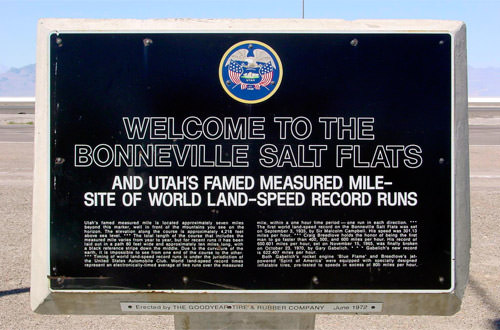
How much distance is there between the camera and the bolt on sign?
8.28 feet

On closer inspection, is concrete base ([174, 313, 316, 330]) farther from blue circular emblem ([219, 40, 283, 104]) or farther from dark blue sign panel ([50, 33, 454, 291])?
blue circular emblem ([219, 40, 283, 104])

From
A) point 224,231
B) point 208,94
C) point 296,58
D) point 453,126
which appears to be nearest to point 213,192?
point 224,231

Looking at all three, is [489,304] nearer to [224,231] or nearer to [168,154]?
[224,231]

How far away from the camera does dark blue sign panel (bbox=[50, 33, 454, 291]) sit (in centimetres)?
252

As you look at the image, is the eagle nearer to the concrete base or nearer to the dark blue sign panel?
the dark blue sign panel

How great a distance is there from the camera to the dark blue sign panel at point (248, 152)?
8.28 feet

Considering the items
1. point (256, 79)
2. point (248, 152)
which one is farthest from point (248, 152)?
point (256, 79)

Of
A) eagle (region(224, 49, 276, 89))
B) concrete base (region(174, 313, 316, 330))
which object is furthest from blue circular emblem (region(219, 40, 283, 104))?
concrete base (region(174, 313, 316, 330))

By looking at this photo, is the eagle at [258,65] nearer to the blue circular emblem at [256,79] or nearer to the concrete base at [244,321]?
the blue circular emblem at [256,79]

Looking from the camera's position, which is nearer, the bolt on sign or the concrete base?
the bolt on sign

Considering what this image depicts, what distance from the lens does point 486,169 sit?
12133mm

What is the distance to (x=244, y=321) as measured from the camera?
105 inches

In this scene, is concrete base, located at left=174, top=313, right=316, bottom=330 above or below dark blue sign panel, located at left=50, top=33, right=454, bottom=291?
below

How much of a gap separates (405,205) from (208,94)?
36.0 inches
